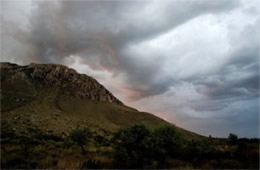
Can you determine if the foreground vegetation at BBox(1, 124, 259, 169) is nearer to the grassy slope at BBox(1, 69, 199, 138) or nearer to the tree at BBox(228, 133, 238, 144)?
the tree at BBox(228, 133, 238, 144)

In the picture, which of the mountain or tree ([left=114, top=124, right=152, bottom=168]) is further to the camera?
the mountain

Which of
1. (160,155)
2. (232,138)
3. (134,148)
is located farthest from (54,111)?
(160,155)

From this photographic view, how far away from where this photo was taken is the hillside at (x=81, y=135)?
2553cm

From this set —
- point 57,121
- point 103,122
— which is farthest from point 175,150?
point 103,122

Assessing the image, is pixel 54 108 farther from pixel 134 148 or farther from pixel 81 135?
pixel 134 148

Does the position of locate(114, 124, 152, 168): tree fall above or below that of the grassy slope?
below

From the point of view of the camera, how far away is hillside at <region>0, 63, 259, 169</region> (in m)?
25.5

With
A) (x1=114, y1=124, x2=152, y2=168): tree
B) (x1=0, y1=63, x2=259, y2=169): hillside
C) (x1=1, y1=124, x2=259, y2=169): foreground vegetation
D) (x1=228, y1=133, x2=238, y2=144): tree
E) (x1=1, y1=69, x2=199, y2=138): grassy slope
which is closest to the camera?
(x1=1, y1=124, x2=259, y2=169): foreground vegetation

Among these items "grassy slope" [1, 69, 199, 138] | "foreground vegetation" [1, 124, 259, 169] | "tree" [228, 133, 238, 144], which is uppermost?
"grassy slope" [1, 69, 199, 138]

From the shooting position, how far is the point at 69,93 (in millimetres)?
188875

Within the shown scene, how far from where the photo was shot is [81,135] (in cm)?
4175

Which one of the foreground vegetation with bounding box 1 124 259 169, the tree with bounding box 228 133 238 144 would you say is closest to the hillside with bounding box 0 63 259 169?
the foreground vegetation with bounding box 1 124 259 169

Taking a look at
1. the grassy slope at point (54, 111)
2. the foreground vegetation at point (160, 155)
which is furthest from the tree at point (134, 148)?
the grassy slope at point (54, 111)

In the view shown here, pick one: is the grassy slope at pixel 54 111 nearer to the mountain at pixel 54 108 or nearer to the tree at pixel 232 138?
the mountain at pixel 54 108
